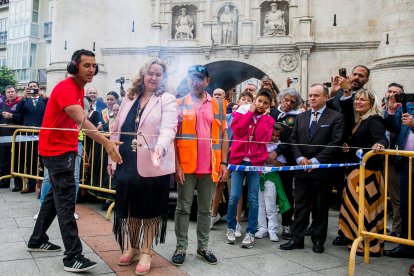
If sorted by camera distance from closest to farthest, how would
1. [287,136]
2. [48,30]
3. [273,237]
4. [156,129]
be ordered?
1. [156,129]
2. [273,237]
3. [287,136]
4. [48,30]

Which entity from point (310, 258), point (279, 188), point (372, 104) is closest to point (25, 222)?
point (279, 188)

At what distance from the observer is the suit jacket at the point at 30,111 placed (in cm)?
731

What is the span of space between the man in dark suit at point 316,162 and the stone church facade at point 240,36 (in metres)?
9.13

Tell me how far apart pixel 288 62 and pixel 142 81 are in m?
12.7

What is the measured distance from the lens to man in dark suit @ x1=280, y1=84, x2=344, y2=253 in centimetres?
450

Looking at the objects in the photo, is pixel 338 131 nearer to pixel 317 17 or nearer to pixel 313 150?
pixel 313 150

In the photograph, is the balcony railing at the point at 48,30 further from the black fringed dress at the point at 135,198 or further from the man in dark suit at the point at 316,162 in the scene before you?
the black fringed dress at the point at 135,198

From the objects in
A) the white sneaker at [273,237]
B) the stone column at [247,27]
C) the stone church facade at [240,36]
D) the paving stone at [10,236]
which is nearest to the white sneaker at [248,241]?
the white sneaker at [273,237]

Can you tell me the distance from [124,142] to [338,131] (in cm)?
246

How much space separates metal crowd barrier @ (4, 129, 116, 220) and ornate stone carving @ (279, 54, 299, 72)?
1065 cm

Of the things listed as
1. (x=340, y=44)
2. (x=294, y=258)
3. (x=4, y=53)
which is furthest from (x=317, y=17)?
(x=4, y=53)

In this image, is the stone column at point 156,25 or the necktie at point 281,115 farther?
the stone column at point 156,25

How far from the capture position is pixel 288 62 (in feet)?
50.9

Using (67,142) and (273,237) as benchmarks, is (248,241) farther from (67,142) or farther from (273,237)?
(67,142)
